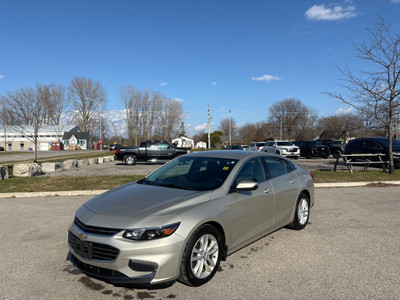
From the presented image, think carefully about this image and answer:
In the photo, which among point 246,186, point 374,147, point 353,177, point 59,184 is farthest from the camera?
point 374,147

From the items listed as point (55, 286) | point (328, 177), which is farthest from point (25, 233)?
point (328, 177)

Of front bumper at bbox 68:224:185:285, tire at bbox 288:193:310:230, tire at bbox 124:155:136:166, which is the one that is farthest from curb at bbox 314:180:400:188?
tire at bbox 124:155:136:166

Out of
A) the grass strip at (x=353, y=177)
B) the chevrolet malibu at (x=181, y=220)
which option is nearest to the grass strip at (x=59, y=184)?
the chevrolet malibu at (x=181, y=220)

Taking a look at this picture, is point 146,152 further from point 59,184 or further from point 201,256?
point 201,256

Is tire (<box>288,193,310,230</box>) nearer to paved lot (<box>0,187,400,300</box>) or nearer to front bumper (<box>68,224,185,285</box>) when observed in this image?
paved lot (<box>0,187,400,300</box>)

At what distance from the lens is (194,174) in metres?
4.21

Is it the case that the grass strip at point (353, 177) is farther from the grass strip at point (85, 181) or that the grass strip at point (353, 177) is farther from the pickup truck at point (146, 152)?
the pickup truck at point (146, 152)

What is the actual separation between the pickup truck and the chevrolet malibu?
16.3 meters

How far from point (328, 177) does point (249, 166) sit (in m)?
7.91

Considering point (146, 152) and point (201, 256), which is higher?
point (146, 152)

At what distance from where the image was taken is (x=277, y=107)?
8156cm

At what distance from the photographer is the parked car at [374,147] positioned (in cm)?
1388

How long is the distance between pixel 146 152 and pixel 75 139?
66.5 meters

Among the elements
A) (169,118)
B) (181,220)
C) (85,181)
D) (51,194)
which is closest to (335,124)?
(169,118)
